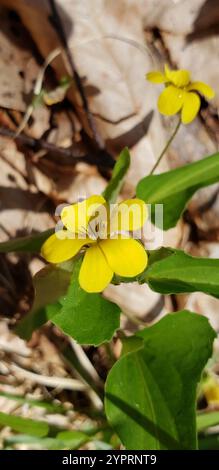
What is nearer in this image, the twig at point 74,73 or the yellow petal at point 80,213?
the yellow petal at point 80,213

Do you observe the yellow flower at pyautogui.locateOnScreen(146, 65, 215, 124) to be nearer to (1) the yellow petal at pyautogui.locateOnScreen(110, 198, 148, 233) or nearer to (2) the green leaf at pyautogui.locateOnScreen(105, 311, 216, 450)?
(1) the yellow petal at pyautogui.locateOnScreen(110, 198, 148, 233)

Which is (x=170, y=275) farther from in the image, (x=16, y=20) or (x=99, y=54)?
(x=16, y=20)

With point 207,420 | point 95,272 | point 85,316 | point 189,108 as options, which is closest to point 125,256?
point 95,272

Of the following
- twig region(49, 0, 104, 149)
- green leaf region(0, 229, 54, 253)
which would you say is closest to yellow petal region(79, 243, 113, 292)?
green leaf region(0, 229, 54, 253)

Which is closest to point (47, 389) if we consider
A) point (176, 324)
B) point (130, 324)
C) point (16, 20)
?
point (130, 324)

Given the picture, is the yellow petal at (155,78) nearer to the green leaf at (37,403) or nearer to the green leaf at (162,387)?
the green leaf at (162,387)

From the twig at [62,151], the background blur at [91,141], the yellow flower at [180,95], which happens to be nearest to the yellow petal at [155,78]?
the yellow flower at [180,95]
